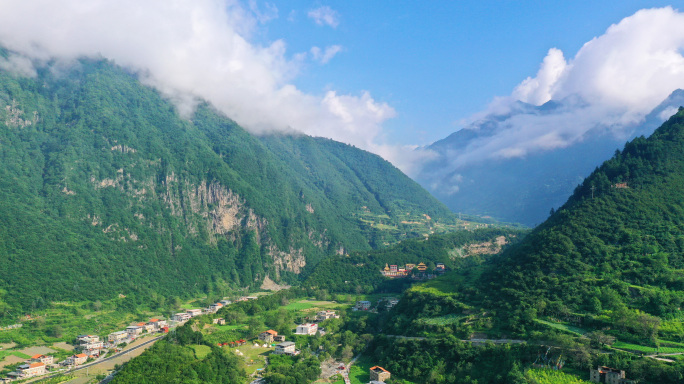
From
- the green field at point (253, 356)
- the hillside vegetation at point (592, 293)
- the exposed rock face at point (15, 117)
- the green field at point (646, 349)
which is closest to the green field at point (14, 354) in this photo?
the green field at point (253, 356)

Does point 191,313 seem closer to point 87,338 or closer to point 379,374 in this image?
point 87,338

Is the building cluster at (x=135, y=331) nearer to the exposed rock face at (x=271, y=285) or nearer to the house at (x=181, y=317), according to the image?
the house at (x=181, y=317)

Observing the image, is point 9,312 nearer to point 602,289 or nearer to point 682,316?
point 602,289

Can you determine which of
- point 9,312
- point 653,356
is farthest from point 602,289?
point 9,312

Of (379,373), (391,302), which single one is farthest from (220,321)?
(379,373)

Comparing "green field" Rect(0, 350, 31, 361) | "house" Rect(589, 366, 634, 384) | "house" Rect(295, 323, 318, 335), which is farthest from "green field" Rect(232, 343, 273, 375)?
"house" Rect(589, 366, 634, 384)

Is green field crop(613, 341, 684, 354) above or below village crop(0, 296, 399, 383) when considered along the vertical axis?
above

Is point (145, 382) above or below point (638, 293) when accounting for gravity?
below

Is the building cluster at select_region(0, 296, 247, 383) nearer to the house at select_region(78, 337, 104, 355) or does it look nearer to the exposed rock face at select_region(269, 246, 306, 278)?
the house at select_region(78, 337, 104, 355)
